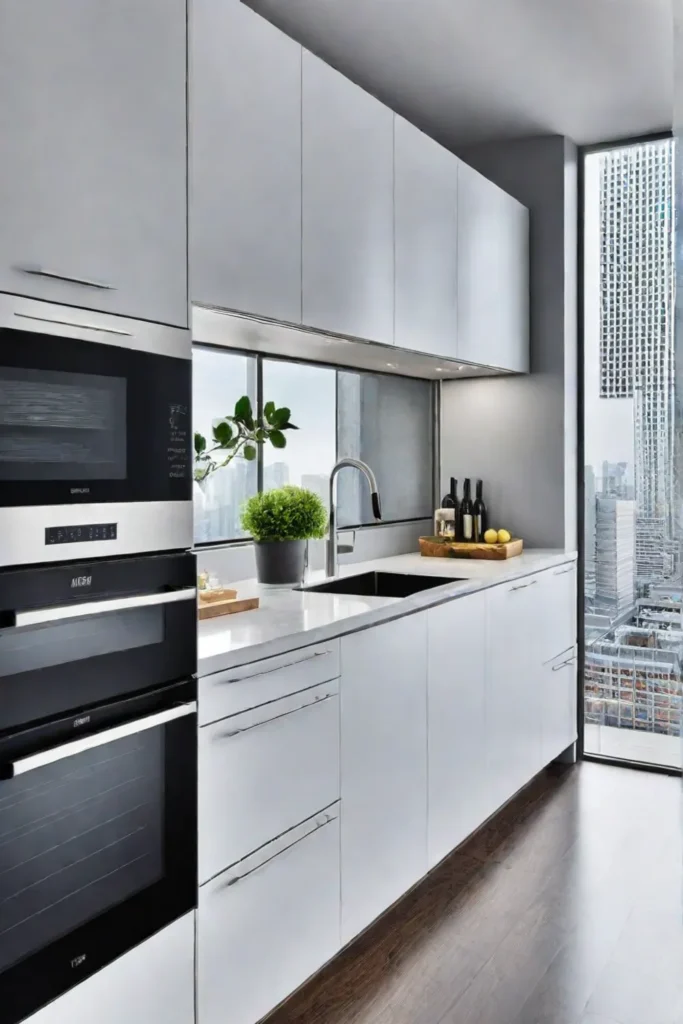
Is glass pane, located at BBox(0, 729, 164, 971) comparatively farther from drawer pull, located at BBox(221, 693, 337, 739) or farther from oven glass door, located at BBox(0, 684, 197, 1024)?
drawer pull, located at BBox(221, 693, 337, 739)

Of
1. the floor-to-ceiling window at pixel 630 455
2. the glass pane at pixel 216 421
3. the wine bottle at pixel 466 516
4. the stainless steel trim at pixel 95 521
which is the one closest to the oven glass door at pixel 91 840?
the stainless steel trim at pixel 95 521

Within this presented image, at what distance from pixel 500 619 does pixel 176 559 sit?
70.0 inches

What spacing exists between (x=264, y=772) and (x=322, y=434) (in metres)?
1.69

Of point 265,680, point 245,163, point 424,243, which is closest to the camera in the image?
point 265,680

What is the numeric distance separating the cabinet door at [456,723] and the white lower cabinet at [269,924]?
0.62m

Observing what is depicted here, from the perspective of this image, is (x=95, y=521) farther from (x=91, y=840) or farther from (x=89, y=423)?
(x=91, y=840)

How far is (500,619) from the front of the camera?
129 inches

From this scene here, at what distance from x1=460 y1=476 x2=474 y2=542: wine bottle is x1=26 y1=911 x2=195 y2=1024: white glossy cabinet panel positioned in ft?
8.18

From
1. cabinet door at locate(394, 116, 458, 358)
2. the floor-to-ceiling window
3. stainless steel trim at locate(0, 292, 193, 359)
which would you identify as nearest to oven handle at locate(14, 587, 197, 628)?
stainless steel trim at locate(0, 292, 193, 359)

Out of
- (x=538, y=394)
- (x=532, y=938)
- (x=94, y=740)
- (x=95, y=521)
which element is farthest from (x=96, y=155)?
(x=538, y=394)

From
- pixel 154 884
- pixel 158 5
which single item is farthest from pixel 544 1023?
pixel 158 5

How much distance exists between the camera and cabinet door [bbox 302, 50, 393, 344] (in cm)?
250

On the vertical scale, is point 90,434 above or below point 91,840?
above

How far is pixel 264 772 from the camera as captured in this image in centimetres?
202
